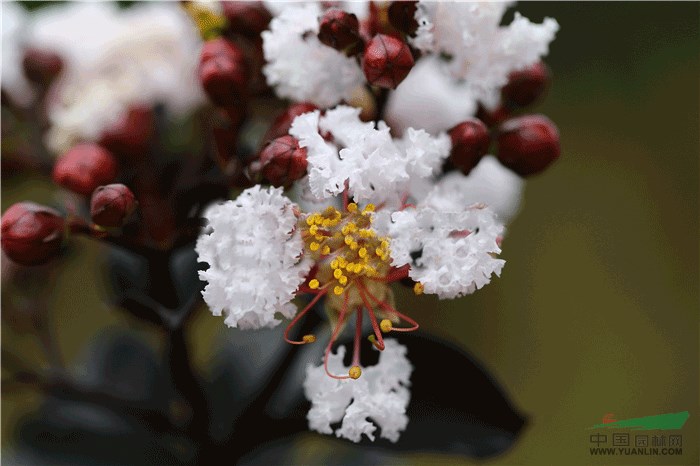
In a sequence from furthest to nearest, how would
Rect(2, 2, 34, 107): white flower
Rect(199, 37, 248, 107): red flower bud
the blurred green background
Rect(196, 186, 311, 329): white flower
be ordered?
the blurred green background
Rect(2, 2, 34, 107): white flower
Rect(199, 37, 248, 107): red flower bud
Rect(196, 186, 311, 329): white flower

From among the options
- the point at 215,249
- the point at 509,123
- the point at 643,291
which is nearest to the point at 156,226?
the point at 215,249

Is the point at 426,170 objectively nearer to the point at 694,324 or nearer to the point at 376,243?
the point at 376,243

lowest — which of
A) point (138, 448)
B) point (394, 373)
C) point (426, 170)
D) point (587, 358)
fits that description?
point (587, 358)

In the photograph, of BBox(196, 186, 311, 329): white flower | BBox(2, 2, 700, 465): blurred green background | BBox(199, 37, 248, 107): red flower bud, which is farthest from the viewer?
BBox(2, 2, 700, 465): blurred green background

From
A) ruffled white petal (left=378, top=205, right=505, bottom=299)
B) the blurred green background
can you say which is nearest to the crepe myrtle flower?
ruffled white petal (left=378, top=205, right=505, bottom=299)

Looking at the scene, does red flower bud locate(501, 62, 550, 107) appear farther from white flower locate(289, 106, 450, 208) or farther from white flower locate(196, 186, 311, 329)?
white flower locate(196, 186, 311, 329)

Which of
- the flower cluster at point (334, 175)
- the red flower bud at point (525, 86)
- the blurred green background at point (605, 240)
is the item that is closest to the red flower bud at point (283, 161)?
the flower cluster at point (334, 175)

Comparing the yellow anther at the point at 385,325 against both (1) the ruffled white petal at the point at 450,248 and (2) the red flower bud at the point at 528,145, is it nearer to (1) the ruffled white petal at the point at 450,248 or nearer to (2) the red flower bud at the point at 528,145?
(1) the ruffled white petal at the point at 450,248
